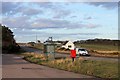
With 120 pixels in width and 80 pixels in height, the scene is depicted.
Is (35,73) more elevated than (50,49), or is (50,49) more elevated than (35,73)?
(50,49)

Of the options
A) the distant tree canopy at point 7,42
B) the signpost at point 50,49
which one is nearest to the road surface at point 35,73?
the signpost at point 50,49

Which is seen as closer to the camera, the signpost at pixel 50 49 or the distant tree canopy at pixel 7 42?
the signpost at pixel 50 49

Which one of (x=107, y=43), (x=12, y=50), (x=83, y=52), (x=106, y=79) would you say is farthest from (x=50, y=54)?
(x=107, y=43)

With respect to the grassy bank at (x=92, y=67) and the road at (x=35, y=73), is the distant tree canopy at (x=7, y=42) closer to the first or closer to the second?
the grassy bank at (x=92, y=67)

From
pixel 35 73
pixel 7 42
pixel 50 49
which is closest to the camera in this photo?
pixel 35 73

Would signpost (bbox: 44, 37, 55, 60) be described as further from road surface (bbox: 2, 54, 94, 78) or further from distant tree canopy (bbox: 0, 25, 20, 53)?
distant tree canopy (bbox: 0, 25, 20, 53)

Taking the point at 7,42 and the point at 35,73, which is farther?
the point at 7,42

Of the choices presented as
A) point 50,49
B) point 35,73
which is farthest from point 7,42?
point 35,73

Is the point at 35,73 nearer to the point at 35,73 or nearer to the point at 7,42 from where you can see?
the point at 35,73

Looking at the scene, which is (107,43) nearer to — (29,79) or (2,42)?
(2,42)

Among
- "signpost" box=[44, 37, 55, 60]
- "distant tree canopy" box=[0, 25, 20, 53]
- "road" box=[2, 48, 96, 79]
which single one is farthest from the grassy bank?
"distant tree canopy" box=[0, 25, 20, 53]

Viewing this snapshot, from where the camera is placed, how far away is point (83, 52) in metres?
69.1

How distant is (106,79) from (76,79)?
5.71ft

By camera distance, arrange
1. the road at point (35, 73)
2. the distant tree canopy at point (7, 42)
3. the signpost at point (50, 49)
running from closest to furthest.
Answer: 1. the road at point (35, 73)
2. the signpost at point (50, 49)
3. the distant tree canopy at point (7, 42)
